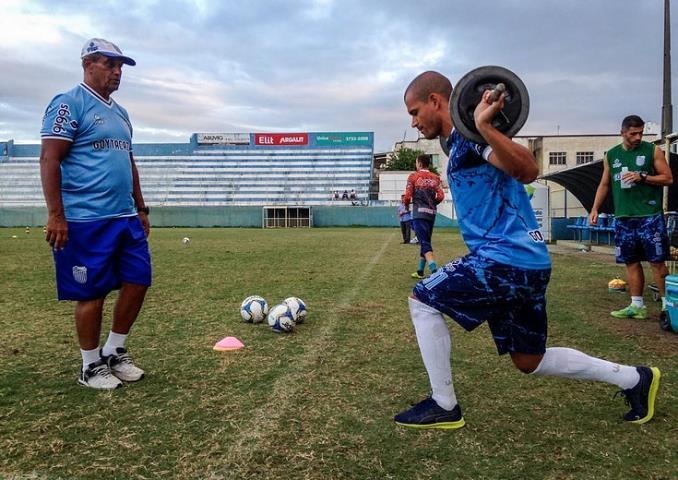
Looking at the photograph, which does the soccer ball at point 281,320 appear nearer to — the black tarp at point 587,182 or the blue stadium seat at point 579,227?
the black tarp at point 587,182

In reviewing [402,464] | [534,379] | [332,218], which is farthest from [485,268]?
[332,218]

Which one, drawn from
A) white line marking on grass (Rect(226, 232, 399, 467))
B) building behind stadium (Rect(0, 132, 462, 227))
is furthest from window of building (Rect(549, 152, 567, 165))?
white line marking on grass (Rect(226, 232, 399, 467))

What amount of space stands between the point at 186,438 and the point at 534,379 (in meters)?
2.23

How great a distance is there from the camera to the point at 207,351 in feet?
13.9

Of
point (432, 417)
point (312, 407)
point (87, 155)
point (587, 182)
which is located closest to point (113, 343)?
point (87, 155)

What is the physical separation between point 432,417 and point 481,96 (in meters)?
1.60

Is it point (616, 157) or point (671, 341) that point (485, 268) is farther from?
point (616, 157)

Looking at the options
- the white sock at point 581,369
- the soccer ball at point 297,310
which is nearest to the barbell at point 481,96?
the white sock at point 581,369

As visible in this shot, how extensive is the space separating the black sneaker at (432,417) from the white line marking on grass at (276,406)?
0.65m

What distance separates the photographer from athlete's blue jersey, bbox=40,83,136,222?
3256 millimetres

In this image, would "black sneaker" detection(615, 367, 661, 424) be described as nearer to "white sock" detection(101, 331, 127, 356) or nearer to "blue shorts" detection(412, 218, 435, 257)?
"white sock" detection(101, 331, 127, 356)

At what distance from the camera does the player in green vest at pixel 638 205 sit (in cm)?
529

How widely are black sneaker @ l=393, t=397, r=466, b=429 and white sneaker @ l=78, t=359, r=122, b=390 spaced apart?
1815 mm

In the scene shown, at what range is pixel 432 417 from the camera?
2.77 metres
